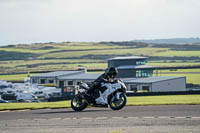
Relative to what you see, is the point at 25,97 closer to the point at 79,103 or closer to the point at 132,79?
the point at 132,79

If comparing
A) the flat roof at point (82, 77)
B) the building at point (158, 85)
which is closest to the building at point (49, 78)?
the flat roof at point (82, 77)

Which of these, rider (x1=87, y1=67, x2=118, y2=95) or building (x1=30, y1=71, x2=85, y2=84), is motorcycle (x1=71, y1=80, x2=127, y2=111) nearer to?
rider (x1=87, y1=67, x2=118, y2=95)

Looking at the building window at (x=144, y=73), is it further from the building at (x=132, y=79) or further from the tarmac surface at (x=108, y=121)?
the tarmac surface at (x=108, y=121)

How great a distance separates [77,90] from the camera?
24969 mm

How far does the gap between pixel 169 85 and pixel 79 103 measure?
51.1 metres

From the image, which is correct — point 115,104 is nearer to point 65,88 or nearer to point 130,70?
point 65,88

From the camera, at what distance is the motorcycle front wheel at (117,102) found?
22453mm

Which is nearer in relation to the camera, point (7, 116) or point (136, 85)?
point (7, 116)

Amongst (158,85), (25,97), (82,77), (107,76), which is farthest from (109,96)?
(82,77)

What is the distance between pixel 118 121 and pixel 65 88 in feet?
171

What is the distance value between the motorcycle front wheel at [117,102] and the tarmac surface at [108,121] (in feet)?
1.05

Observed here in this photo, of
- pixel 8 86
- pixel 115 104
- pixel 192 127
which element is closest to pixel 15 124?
pixel 115 104

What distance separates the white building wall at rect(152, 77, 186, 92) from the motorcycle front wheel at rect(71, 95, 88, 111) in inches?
1888

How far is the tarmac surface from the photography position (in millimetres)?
17844
